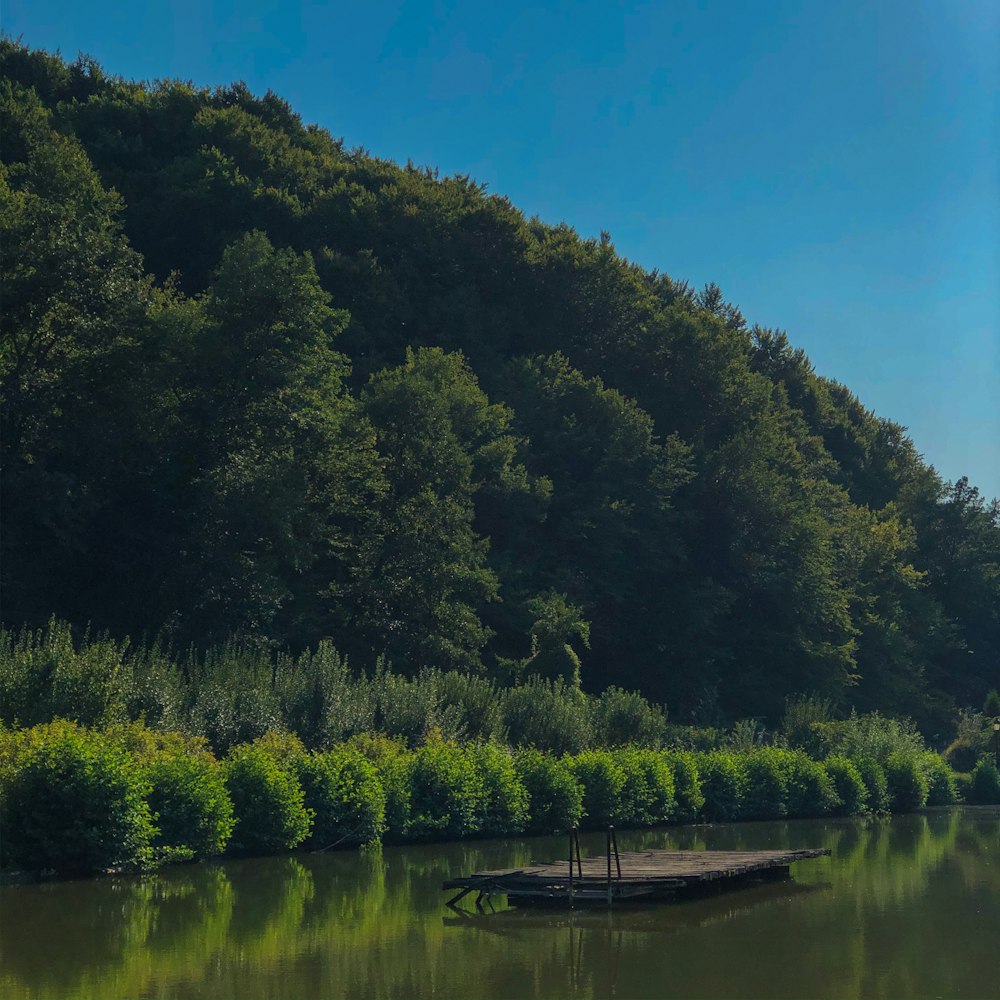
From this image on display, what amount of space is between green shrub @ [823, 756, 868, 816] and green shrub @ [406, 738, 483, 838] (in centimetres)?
1755

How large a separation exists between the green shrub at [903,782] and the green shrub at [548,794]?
18962mm

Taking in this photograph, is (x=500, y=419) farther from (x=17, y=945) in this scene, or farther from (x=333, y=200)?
(x=17, y=945)

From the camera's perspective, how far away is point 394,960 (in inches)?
544

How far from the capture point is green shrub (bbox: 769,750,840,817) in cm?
3831

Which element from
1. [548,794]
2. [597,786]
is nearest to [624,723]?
[597,786]

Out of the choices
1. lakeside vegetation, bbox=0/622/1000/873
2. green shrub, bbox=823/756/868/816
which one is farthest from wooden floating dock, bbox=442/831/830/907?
green shrub, bbox=823/756/868/816

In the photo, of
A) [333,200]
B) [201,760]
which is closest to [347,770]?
[201,760]

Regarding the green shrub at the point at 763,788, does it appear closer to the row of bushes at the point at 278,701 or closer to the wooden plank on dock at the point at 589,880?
the row of bushes at the point at 278,701

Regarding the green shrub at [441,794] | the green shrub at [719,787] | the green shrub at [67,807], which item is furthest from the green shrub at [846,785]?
the green shrub at [67,807]

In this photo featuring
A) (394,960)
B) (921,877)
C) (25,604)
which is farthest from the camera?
(25,604)

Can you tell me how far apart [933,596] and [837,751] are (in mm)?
38013

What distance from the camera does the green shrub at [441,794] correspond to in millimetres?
26094

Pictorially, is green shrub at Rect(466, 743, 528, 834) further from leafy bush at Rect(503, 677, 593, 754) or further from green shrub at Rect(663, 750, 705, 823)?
green shrub at Rect(663, 750, 705, 823)

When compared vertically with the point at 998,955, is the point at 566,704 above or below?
above
